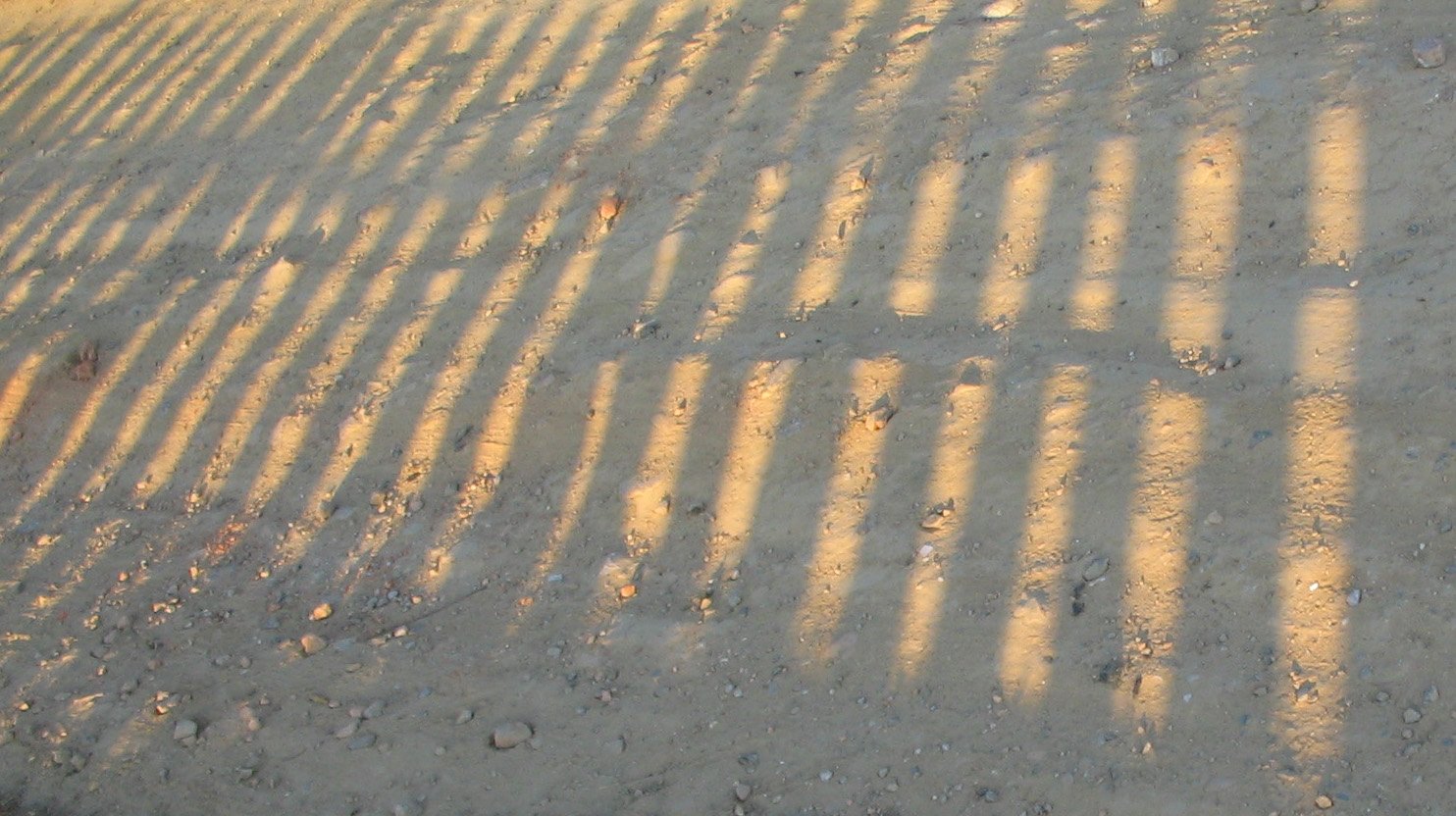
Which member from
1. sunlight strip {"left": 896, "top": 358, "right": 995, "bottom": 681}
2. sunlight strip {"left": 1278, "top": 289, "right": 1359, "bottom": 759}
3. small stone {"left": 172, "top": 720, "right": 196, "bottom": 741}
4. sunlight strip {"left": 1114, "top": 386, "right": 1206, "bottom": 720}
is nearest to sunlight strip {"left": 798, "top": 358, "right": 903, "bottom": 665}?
sunlight strip {"left": 896, "top": 358, "right": 995, "bottom": 681}

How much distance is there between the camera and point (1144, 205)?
426 centimetres

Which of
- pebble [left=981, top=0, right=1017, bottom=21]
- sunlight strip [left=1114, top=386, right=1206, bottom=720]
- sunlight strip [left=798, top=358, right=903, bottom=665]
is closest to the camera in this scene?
sunlight strip [left=1114, top=386, right=1206, bottom=720]

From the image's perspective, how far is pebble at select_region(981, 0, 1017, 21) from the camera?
5.27 meters

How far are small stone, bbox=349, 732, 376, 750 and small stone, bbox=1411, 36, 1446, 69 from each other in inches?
155

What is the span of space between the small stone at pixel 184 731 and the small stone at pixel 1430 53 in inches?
175

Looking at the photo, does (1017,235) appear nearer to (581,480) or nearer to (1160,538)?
(1160,538)

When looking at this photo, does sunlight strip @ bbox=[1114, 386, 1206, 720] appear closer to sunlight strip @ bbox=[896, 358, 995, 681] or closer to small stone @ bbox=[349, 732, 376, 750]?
sunlight strip @ bbox=[896, 358, 995, 681]

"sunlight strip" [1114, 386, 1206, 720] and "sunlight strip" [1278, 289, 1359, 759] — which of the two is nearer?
"sunlight strip" [1278, 289, 1359, 759]

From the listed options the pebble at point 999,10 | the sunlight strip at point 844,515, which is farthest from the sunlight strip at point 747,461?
the pebble at point 999,10

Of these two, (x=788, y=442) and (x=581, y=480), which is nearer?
(x=788, y=442)

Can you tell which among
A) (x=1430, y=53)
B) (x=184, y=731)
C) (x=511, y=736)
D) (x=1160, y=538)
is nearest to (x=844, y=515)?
(x=1160, y=538)

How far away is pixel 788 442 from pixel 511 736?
126cm

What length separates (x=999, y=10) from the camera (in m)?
5.29

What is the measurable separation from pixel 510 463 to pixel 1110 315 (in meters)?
2.09
